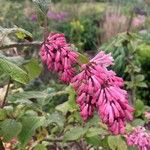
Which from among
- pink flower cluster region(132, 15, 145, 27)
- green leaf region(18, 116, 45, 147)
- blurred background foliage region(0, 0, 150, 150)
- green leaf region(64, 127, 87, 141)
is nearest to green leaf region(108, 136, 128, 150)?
blurred background foliage region(0, 0, 150, 150)

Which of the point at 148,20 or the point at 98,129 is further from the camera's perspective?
the point at 148,20

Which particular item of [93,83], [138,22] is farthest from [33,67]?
[138,22]

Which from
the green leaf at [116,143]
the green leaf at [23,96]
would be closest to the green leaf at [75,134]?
the green leaf at [116,143]

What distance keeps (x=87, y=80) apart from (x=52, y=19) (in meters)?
11.8

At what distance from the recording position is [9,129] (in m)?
1.82

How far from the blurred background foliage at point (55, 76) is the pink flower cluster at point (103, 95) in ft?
0.61

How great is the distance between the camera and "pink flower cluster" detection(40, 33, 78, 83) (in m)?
1.39

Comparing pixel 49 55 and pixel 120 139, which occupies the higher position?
pixel 49 55

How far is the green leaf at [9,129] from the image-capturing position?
1819 millimetres

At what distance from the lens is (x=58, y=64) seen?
1.40 m

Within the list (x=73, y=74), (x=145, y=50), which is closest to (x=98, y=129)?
(x=73, y=74)

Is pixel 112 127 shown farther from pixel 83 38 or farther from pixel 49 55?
pixel 83 38

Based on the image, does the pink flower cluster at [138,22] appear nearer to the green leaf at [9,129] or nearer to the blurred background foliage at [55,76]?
the blurred background foliage at [55,76]

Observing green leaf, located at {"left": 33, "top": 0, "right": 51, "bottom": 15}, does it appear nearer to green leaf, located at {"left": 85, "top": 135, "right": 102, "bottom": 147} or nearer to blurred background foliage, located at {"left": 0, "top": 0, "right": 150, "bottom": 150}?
blurred background foliage, located at {"left": 0, "top": 0, "right": 150, "bottom": 150}
